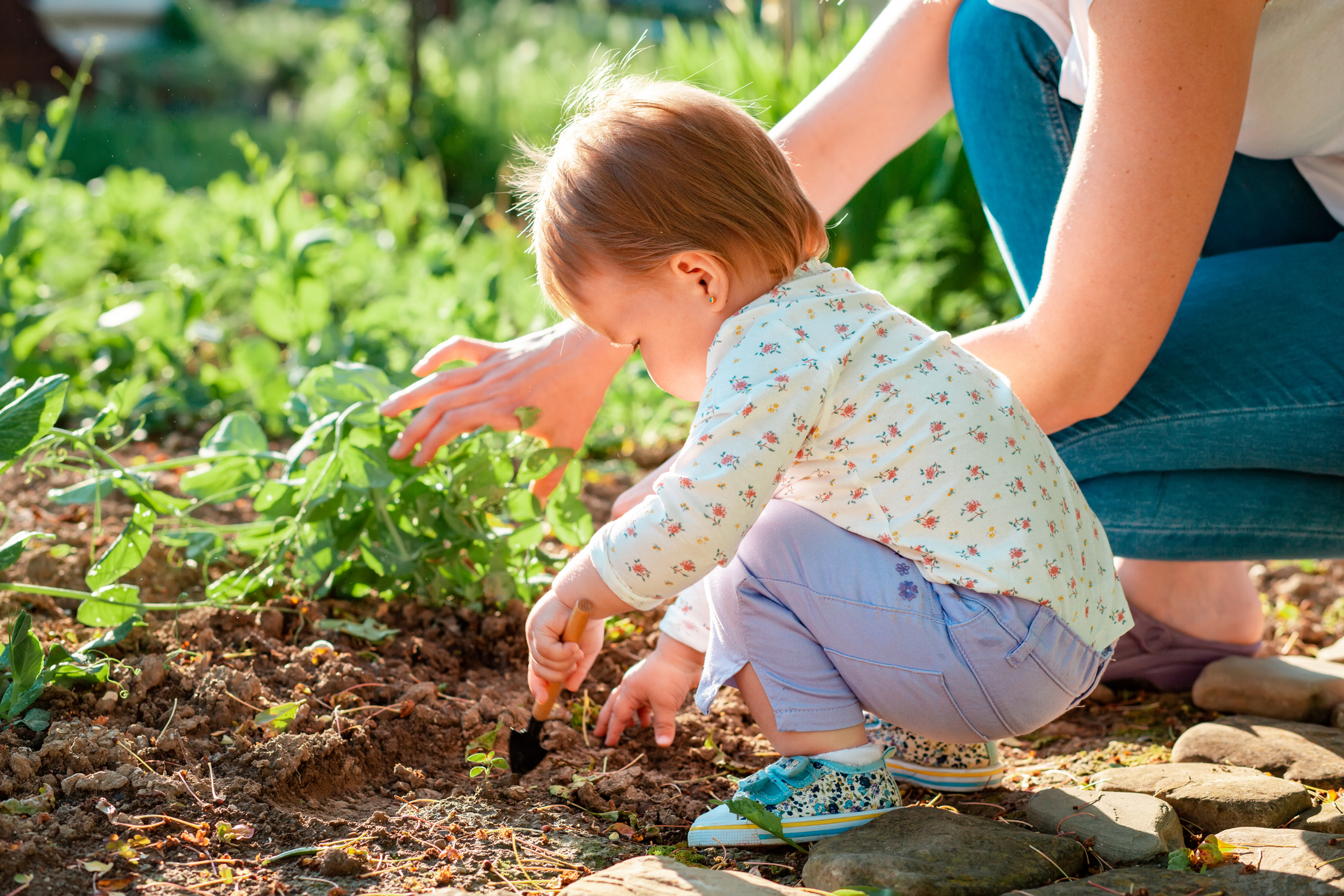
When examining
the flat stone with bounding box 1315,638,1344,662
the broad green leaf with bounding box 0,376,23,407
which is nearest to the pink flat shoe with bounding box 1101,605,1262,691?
the flat stone with bounding box 1315,638,1344,662

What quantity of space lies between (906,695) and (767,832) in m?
0.23

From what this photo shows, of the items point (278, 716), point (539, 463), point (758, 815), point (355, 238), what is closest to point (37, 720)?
point (278, 716)

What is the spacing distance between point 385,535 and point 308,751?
43cm

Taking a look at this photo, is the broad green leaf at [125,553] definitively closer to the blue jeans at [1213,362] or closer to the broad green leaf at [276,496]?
the broad green leaf at [276,496]

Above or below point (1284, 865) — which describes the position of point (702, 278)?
above

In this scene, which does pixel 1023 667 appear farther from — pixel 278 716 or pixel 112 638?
pixel 112 638

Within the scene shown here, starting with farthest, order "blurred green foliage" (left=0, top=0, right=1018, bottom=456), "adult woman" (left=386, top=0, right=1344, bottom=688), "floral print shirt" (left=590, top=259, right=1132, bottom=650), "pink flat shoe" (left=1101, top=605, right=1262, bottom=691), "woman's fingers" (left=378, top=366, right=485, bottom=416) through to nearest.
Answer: "blurred green foliage" (left=0, top=0, right=1018, bottom=456)
"pink flat shoe" (left=1101, top=605, right=1262, bottom=691)
"woman's fingers" (left=378, top=366, right=485, bottom=416)
"adult woman" (left=386, top=0, right=1344, bottom=688)
"floral print shirt" (left=590, top=259, right=1132, bottom=650)

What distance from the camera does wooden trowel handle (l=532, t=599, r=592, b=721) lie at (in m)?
1.28

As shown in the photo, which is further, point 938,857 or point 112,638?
point 112,638

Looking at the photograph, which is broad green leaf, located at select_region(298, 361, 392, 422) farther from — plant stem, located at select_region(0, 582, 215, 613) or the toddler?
the toddler

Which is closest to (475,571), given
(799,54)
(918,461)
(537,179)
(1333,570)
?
(537,179)

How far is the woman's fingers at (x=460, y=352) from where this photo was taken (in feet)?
5.62

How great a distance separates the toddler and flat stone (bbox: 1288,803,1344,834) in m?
0.31

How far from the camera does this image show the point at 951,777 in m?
1.50
